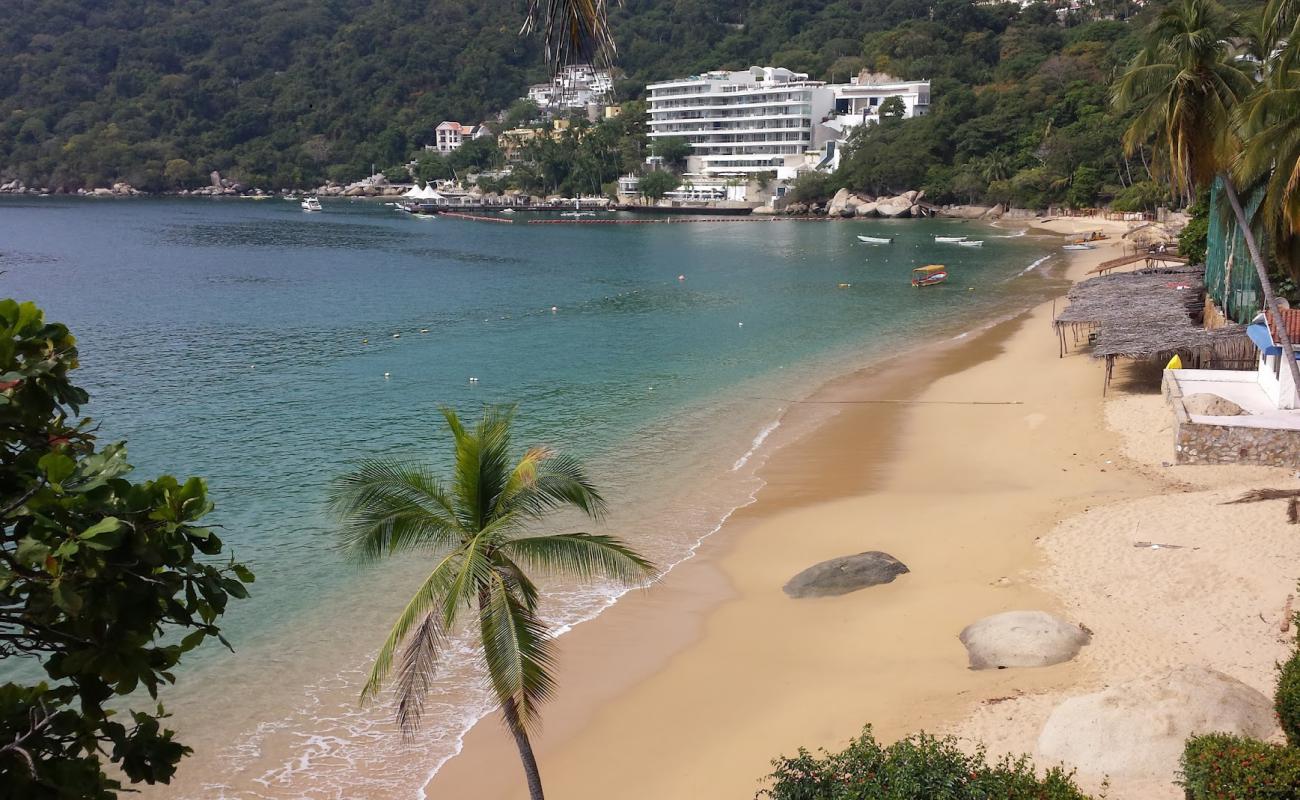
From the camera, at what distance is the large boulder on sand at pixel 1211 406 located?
2005 cm

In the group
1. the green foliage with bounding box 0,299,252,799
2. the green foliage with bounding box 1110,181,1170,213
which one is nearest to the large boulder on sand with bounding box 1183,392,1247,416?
the green foliage with bounding box 0,299,252,799

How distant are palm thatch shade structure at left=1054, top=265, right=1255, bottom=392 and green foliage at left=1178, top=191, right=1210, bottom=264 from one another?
2003 mm

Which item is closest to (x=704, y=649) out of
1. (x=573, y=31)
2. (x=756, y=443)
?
(x=573, y=31)

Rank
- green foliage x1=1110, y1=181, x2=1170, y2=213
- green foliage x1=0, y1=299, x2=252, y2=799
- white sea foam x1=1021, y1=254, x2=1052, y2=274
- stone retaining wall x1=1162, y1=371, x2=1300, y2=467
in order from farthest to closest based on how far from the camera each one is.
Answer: green foliage x1=1110, y1=181, x2=1170, y2=213, white sea foam x1=1021, y1=254, x2=1052, y2=274, stone retaining wall x1=1162, y1=371, x2=1300, y2=467, green foliage x1=0, y1=299, x2=252, y2=799

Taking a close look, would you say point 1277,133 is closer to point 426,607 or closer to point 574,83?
point 574,83

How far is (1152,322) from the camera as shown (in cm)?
2753

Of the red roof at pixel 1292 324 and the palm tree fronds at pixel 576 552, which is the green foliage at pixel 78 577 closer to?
the palm tree fronds at pixel 576 552

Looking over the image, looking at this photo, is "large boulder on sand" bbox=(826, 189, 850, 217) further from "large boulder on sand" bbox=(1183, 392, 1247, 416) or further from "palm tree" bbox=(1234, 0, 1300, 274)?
"large boulder on sand" bbox=(1183, 392, 1247, 416)

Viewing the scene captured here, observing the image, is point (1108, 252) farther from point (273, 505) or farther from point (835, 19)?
point (835, 19)

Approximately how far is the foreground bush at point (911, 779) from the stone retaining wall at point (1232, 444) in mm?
13519

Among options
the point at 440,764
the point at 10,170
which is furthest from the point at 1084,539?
the point at 10,170

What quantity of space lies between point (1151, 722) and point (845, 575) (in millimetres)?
6282

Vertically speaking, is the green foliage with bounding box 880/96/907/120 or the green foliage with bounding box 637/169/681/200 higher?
the green foliage with bounding box 880/96/907/120

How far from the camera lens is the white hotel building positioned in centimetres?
13262
